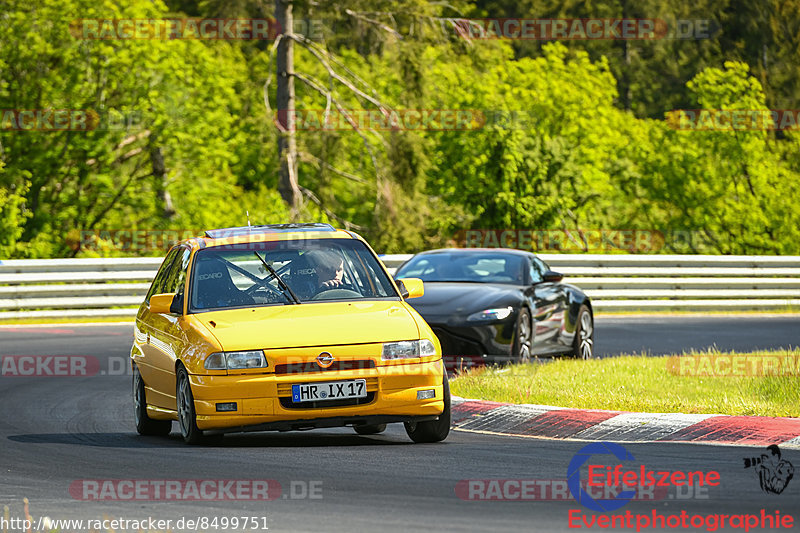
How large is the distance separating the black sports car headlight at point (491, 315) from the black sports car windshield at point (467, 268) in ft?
4.00

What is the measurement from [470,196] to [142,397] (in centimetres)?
3108

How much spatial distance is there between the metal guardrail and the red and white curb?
1405 cm

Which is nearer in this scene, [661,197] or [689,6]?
[661,197]

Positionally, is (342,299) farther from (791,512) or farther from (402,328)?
(791,512)

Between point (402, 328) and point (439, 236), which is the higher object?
point (402, 328)

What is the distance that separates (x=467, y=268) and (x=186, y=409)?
7598 mm

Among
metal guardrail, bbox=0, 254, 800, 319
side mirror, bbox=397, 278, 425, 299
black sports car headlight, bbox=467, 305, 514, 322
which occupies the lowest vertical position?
metal guardrail, bbox=0, 254, 800, 319

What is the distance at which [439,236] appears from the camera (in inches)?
1607

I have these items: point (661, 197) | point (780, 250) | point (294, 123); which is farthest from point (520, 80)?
point (294, 123)

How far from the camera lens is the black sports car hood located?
15250 millimetres
